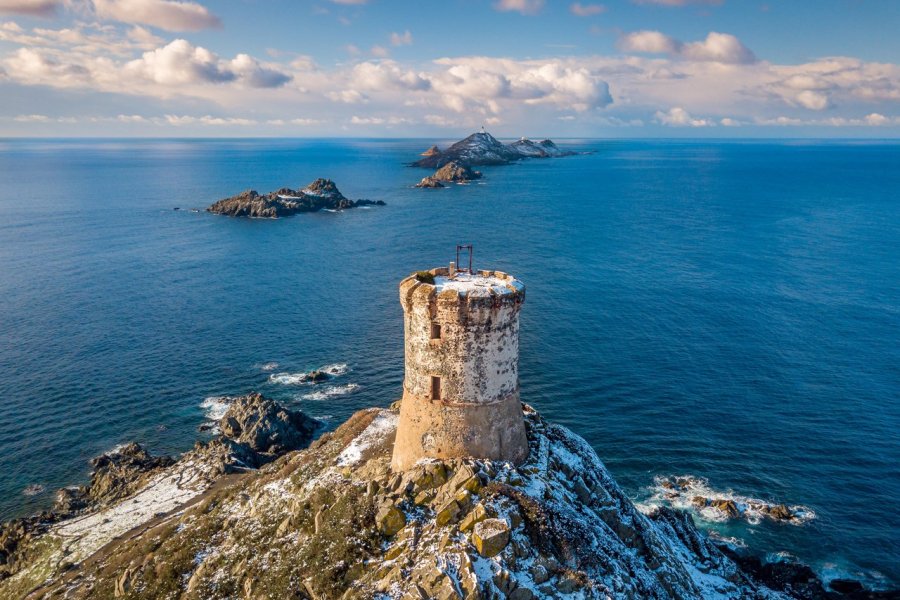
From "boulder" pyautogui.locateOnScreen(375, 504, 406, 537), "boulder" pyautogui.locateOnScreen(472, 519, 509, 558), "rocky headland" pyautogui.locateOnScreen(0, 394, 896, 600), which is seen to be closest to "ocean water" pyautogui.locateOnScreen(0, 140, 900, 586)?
"rocky headland" pyautogui.locateOnScreen(0, 394, 896, 600)

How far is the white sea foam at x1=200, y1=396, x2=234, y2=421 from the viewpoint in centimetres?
6239

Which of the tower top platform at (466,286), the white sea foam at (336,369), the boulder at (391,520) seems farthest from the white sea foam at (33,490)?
the tower top platform at (466,286)

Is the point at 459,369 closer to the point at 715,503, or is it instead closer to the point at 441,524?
the point at 441,524

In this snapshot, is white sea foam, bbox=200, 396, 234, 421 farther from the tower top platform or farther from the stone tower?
the tower top platform

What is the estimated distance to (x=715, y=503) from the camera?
1891 inches

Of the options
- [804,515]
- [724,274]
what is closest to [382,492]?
[804,515]

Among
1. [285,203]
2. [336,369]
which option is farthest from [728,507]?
[285,203]

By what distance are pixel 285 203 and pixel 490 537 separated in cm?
16583

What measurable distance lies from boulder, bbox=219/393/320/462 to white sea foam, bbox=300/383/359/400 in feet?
18.0

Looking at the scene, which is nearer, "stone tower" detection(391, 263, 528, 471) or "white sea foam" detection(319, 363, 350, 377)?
→ "stone tower" detection(391, 263, 528, 471)

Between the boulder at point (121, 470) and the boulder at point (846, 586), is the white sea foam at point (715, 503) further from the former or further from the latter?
the boulder at point (121, 470)

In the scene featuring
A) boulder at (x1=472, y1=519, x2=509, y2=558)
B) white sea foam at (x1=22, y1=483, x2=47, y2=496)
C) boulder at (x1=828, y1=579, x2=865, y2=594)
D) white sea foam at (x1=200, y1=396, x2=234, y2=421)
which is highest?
boulder at (x1=472, y1=519, x2=509, y2=558)

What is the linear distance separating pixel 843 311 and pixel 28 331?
116 metres

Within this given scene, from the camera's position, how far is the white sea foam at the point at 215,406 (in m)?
62.4
